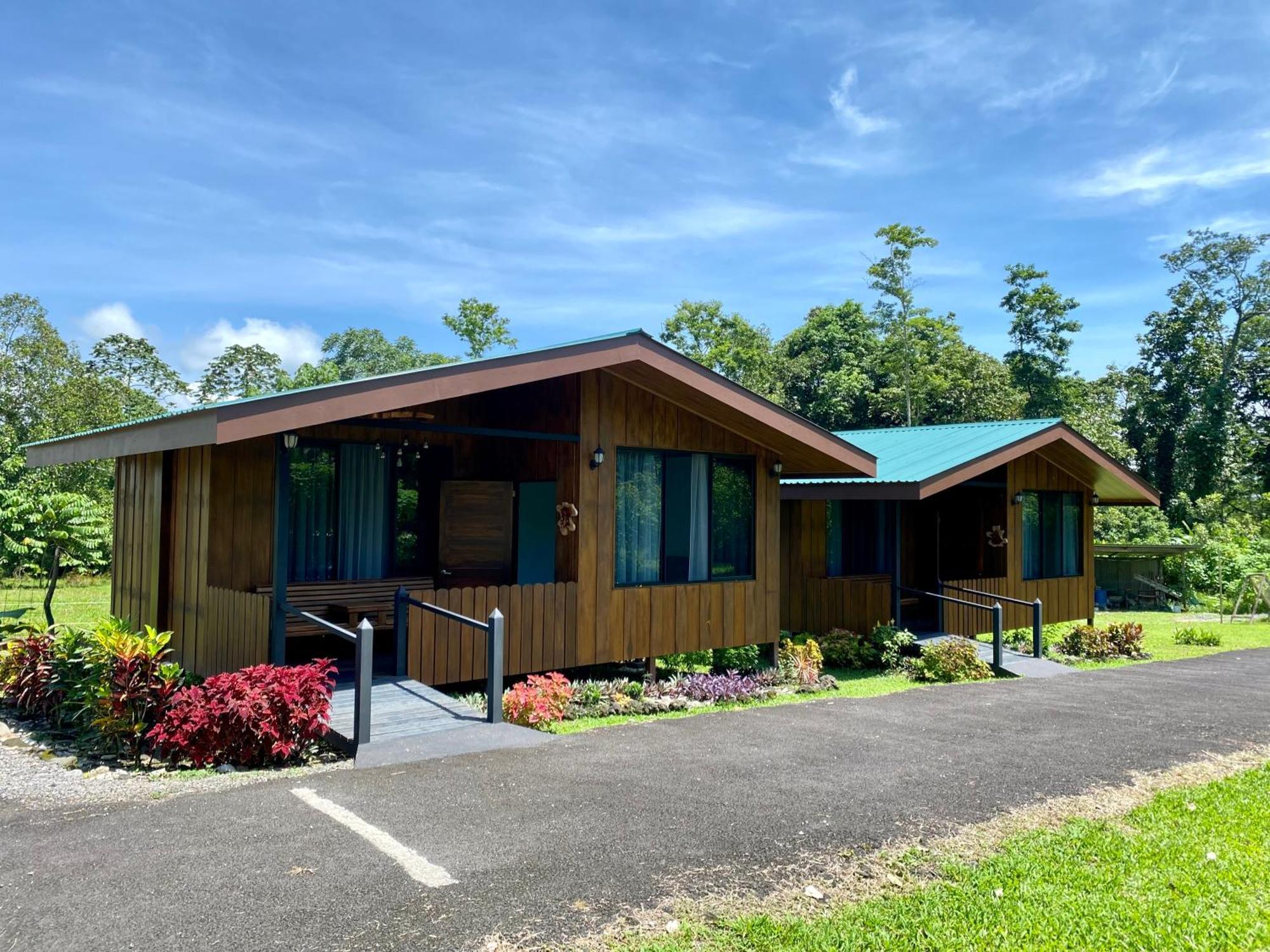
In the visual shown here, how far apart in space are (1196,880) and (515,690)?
5.49 metres

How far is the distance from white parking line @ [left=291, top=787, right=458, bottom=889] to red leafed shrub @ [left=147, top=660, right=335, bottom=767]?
2.88 feet

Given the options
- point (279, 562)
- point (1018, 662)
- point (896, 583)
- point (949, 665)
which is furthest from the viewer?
point (896, 583)

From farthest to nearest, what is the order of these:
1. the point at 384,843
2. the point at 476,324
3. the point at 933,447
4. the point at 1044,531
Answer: the point at 476,324
the point at 1044,531
the point at 933,447
the point at 384,843

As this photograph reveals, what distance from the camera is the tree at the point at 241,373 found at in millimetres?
45812

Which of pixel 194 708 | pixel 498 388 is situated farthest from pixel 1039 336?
pixel 194 708

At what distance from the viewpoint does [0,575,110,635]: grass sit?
51.7 ft

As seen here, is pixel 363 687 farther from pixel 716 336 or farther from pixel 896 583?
pixel 716 336

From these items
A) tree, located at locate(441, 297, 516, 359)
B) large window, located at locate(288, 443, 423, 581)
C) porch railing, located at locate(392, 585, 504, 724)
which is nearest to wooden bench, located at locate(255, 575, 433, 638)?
large window, located at locate(288, 443, 423, 581)

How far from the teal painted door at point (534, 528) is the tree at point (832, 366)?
27.5m

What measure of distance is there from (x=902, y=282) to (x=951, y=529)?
23.0m

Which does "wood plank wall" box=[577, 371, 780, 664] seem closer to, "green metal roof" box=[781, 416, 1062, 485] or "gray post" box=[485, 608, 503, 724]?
"green metal roof" box=[781, 416, 1062, 485]

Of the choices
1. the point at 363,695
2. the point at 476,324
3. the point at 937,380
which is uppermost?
the point at 476,324

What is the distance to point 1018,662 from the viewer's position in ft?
43.6

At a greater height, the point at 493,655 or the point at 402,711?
the point at 493,655
